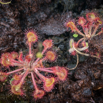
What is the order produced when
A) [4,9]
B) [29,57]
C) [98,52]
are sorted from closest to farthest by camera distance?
[29,57], [4,9], [98,52]

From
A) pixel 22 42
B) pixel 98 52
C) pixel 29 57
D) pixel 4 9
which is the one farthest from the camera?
pixel 22 42

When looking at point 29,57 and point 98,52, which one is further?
point 98,52

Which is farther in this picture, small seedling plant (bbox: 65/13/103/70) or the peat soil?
small seedling plant (bbox: 65/13/103/70)

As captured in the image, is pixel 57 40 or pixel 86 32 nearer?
pixel 86 32

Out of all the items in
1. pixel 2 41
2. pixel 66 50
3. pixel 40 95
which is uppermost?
pixel 2 41

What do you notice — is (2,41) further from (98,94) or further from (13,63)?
(98,94)

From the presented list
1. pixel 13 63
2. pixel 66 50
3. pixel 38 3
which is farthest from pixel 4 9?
pixel 66 50

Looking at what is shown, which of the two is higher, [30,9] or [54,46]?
[30,9]

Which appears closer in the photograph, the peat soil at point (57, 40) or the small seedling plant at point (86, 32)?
the peat soil at point (57, 40)
